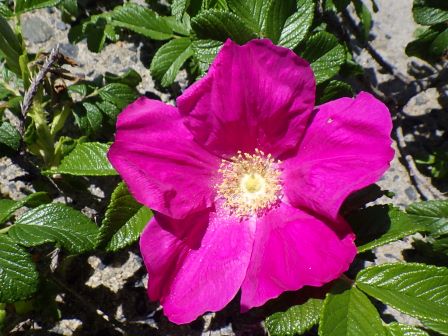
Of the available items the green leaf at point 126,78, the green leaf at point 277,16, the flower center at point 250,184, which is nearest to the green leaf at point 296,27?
the green leaf at point 277,16

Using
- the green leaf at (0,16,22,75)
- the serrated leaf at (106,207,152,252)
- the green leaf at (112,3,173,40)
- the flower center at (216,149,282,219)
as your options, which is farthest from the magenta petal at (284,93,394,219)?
the green leaf at (0,16,22,75)

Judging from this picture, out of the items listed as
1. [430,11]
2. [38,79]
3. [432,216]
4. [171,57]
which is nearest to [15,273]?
[38,79]

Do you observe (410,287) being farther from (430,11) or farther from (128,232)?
(430,11)

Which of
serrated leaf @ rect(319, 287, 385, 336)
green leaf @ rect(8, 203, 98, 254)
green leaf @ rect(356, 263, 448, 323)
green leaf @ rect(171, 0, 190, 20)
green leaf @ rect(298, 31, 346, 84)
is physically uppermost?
green leaf @ rect(171, 0, 190, 20)

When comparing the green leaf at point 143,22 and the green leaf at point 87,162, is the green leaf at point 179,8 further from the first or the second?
the green leaf at point 87,162

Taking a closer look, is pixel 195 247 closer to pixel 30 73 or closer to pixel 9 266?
pixel 9 266

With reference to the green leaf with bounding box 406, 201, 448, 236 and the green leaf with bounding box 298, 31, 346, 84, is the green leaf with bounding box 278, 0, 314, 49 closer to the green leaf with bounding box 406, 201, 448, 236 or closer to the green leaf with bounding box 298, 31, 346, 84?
the green leaf with bounding box 298, 31, 346, 84
